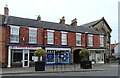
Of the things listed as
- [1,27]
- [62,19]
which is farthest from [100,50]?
[1,27]

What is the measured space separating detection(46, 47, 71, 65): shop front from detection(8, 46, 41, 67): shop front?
3.03 meters

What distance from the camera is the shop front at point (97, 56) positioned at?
33500mm

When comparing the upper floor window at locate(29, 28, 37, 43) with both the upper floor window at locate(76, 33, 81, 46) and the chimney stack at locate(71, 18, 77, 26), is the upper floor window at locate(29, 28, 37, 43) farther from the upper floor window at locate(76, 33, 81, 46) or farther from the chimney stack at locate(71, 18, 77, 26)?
the chimney stack at locate(71, 18, 77, 26)

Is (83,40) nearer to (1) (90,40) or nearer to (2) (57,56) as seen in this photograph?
(1) (90,40)

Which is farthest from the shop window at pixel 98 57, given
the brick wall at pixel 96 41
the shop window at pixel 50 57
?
the shop window at pixel 50 57

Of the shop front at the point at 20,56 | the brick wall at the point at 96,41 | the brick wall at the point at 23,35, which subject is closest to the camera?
the shop front at the point at 20,56

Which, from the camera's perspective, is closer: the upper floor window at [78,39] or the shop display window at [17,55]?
the shop display window at [17,55]

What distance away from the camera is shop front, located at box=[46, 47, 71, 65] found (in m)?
28.0

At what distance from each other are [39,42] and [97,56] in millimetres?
12948

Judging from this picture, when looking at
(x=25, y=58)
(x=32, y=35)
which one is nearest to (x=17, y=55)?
(x=25, y=58)

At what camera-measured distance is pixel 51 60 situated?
2819cm

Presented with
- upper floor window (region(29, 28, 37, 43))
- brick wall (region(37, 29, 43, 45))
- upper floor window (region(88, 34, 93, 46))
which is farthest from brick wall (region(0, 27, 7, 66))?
upper floor window (region(88, 34, 93, 46))

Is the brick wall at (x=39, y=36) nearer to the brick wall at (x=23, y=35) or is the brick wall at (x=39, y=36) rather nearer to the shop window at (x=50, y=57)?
the brick wall at (x=23, y=35)

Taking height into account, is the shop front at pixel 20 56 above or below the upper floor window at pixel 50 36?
below
